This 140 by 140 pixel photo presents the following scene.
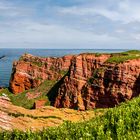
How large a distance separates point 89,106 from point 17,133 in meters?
72.8

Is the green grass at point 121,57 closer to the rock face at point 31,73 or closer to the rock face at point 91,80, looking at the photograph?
the rock face at point 91,80

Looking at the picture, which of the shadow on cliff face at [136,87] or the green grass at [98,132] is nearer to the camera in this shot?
the green grass at [98,132]

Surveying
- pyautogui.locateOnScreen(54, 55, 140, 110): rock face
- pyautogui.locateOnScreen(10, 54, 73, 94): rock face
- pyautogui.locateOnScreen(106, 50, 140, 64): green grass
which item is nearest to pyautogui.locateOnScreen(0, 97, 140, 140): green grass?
pyautogui.locateOnScreen(54, 55, 140, 110): rock face

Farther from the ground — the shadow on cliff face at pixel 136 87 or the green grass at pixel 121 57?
the green grass at pixel 121 57

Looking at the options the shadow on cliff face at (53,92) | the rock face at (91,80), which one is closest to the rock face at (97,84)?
the rock face at (91,80)

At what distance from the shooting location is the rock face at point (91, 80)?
84.6 metres

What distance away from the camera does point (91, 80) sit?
95938mm

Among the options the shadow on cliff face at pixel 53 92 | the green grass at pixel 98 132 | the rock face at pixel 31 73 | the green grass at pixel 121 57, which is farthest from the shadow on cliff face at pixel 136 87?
the green grass at pixel 98 132

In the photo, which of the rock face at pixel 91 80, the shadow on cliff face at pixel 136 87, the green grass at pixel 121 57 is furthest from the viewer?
the green grass at pixel 121 57

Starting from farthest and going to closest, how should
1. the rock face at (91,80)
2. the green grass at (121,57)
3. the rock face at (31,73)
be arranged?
the rock face at (31,73) < the green grass at (121,57) < the rock face at (91,80)

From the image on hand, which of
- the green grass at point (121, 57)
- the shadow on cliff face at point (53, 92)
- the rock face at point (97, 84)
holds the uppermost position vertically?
the green grass at point (121, 57)

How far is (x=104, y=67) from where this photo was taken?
307ft

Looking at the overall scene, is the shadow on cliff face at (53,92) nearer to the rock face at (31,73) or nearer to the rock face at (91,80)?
the rock face at (91,80)

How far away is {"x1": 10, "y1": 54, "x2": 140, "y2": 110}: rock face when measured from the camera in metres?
84.6
